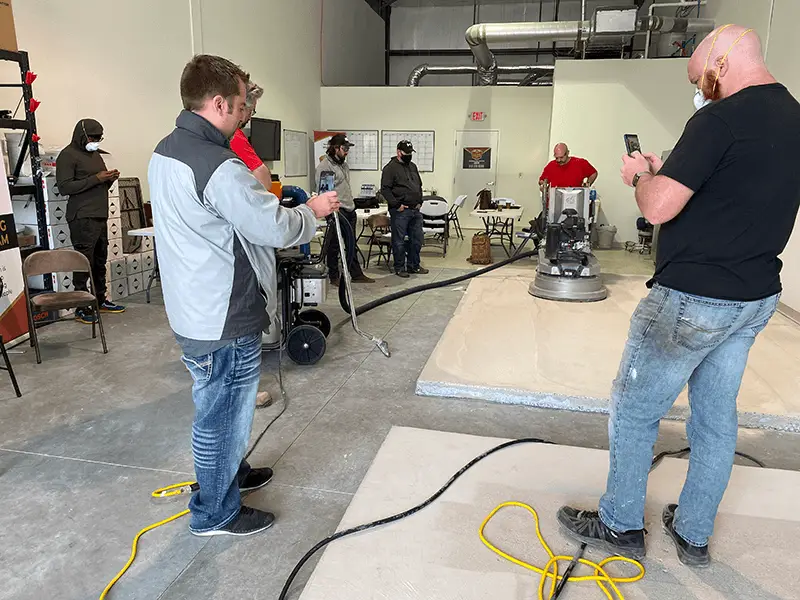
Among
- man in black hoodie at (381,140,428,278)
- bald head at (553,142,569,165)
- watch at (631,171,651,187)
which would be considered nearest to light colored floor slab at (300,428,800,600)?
watch at (631,171,651,187)

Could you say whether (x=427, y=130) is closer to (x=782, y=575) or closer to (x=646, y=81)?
(x=646, y=81)

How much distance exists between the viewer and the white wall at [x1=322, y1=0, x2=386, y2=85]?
12.0m

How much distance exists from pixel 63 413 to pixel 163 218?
77.9 inches

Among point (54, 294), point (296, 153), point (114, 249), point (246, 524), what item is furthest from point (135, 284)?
point (296, 153)

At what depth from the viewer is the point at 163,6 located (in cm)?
694

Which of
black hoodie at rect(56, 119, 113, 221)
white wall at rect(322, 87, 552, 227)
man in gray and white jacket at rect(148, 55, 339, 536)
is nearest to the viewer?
man in gray and white jacket at rect(148, 55, 339, 536)

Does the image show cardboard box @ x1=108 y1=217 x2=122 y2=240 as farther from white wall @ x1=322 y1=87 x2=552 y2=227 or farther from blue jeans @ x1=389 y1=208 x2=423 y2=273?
white wall @ x1=322 y1=87 x2=552 y2=227

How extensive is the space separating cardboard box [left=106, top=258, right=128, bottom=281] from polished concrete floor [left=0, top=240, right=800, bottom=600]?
1.10 m

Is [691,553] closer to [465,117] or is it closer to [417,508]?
[417,508]

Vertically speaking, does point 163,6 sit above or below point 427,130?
above

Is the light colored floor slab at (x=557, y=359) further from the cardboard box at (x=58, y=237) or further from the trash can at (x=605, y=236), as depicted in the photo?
the trash can at (x=605, y=236)

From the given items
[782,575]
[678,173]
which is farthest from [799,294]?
[678,173]

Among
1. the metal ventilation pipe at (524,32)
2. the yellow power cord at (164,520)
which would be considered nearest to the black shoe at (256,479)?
the yellow power cord at (164,520)

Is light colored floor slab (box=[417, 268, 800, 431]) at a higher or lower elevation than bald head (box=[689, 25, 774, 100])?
lower
